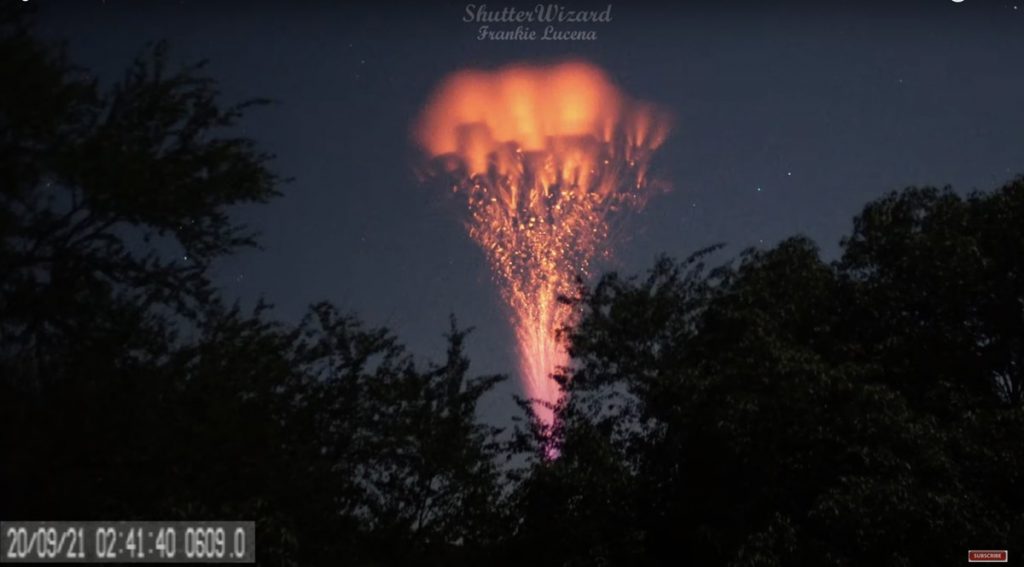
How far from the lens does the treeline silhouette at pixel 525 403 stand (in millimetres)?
15852

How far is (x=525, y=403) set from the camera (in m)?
25.8

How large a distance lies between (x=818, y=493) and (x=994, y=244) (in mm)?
5130

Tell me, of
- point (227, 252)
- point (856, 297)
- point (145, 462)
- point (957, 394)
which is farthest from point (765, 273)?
point (145, 462)

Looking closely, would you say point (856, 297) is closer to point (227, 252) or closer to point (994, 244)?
point (994, 244)

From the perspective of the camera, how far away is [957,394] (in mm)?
22625
